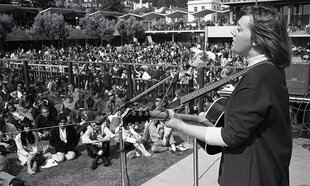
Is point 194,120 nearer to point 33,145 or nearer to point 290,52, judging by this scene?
point 290,52

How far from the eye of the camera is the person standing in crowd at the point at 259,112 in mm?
1506

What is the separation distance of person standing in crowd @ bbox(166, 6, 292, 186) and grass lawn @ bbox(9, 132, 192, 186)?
3912mm

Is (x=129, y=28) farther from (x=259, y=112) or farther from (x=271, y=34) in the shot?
(x=259, y=112)

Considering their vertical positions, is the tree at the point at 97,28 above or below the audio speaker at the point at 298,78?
above

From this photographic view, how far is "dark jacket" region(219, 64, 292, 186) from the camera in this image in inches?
59.0

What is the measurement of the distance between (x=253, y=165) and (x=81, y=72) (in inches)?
429

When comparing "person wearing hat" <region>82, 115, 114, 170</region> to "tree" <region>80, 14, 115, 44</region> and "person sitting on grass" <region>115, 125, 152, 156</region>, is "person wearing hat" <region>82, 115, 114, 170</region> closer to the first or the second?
"person sitting on grass" <region>115, 125, 152, 156</region>

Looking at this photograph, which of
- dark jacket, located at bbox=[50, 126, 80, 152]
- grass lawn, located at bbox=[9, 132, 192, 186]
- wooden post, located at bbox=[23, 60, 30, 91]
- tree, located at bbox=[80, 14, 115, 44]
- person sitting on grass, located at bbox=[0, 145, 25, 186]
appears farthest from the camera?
tree, located at bbox=[80, 14, 115, 44]

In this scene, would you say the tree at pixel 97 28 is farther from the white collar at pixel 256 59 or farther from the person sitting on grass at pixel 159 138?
the white collar at pixel 256 59

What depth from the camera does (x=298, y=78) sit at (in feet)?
21.9

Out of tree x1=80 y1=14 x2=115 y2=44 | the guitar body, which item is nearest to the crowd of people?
the guitar body

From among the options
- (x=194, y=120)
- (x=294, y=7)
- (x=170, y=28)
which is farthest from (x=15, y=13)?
(x=194, y=120)

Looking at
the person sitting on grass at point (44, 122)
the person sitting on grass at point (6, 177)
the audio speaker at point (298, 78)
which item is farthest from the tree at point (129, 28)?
the person sitting on grass at point (6, 177)

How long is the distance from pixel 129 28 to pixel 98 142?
4314 cm
